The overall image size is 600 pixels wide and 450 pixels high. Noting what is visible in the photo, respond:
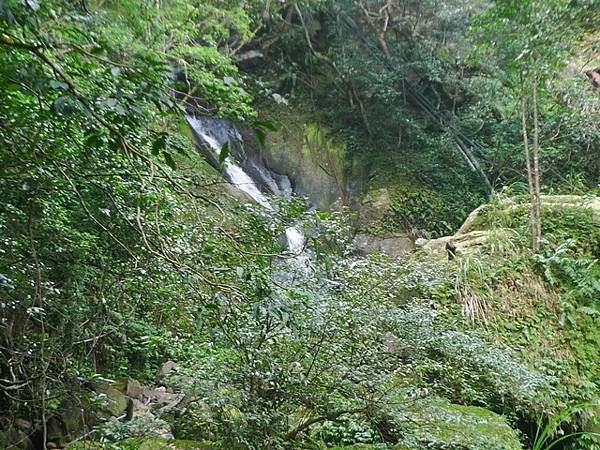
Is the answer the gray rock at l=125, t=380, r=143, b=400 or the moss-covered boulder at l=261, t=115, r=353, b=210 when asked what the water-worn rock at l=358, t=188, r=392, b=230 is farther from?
the gray rock at l=125, t=380, r=143, b=400

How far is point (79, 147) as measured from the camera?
207 cm

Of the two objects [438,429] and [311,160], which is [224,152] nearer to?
[438,429]

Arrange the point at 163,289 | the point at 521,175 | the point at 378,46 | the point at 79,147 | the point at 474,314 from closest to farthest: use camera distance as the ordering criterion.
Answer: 1. the point at 79,147
2. the point at 163,289
3. the point at 474,314
4. the point at 521,175
5. the point at 378,46

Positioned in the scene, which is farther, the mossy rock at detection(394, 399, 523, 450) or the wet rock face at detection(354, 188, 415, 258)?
the wet rock face at detection(354, 188, 415, 258)

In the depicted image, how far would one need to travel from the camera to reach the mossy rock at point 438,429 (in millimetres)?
2602

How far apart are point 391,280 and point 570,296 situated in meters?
3.02

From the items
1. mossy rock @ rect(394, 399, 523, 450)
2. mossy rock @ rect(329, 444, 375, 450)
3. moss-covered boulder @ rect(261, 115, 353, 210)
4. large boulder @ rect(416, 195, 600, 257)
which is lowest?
mossy rock @ rect(329, 444, 375, 450)

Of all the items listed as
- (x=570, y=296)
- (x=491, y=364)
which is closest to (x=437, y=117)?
(x=570, y=296)

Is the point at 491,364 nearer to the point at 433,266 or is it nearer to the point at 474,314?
the point at 433,266

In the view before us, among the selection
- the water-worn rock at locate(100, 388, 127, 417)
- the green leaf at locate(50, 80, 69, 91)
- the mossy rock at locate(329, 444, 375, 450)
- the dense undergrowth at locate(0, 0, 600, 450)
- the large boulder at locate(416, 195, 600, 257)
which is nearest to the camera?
the green leaf at locate(50, 80, 69, 91)

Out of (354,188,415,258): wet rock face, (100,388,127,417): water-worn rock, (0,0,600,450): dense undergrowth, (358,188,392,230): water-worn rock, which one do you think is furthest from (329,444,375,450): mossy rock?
(358,188,392,230): water-worn rock

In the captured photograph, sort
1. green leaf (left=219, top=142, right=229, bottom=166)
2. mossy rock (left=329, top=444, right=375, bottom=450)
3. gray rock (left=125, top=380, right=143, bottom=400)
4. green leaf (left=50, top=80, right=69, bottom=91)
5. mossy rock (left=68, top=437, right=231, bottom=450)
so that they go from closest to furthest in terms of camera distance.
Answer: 1. green leaf (left=50, top=80, right=69, bottom=91)
2. green leaf (left=219, top=142, right=229, bottom=166)
3. mossy rock (left=68, top=437, right=231, bottom=450)
4. mossy rock (left=329, top=444, right=375, bottom=450)
5. gray rock (left=125, top=380, right=143, bottom=400)

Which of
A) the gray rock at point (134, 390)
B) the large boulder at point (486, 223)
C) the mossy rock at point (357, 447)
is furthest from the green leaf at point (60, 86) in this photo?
the large boulder at point (486, 223)

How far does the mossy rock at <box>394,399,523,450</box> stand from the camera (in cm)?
260
